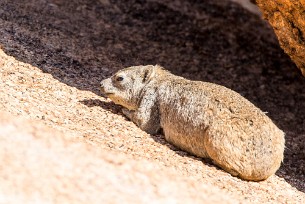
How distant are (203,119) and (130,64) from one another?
4123mm

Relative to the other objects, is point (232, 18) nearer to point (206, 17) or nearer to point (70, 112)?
point (206, 17)

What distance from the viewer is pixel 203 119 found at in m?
8.29

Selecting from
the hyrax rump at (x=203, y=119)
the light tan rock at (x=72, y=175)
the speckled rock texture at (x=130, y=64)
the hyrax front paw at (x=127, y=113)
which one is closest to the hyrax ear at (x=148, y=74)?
the hyrax rump at (x=203, y=119)

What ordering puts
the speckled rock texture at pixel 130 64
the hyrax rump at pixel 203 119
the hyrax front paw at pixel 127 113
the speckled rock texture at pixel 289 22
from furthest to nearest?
1. the speckled rock texture at pixel 289 22
2. the hyrax front paw at pixel 127 113
3. the hyrax rump at pixel 203 119
4. the speckled rock texture at pixel 130 64

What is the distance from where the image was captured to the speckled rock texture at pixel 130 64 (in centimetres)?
744

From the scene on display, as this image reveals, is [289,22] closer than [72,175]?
No

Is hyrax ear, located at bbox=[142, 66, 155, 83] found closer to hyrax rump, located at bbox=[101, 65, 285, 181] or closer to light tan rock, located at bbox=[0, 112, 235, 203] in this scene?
hyrax rump, located at bbox=[101, 65, 285, 181]

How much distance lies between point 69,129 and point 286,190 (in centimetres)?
309

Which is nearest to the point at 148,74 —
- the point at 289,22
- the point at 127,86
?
the point at 127,86

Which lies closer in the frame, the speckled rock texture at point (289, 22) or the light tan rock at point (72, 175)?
the light tan rock at point (72, 175)

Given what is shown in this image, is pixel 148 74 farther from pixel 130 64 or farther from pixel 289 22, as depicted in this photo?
pixel 130 64

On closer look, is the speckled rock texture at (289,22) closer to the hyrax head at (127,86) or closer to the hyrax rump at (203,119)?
the hyrax rump at (203,119)

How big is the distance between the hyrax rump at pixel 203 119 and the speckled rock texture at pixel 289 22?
176 centimetres

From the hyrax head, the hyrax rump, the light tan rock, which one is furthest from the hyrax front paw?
the light tan rock
